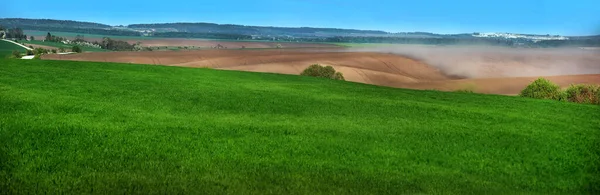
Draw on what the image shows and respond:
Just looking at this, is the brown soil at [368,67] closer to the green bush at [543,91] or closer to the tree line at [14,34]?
the green bush at [543,91]

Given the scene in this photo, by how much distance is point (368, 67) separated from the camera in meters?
102

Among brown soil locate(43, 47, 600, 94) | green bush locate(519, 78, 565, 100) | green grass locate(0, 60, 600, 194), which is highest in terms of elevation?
green grass locate(0, 60, 600, 194)

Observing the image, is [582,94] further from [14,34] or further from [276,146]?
[14,34]

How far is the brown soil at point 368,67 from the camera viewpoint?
251 feet

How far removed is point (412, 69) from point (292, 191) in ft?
341

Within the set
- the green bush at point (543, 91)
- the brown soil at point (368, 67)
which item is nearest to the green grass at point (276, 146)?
the green bush at point (543, 91)

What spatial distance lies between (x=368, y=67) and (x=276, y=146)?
88569 millimetres

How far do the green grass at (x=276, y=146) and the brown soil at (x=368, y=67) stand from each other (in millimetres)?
50377

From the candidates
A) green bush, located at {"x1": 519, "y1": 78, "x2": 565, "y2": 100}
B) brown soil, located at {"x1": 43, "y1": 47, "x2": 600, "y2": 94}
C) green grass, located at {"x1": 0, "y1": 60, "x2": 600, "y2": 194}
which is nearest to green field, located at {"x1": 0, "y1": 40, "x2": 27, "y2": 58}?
brown soil, located at {"x1": 43, "y1": 47, "x2": 600, "y2": 94}

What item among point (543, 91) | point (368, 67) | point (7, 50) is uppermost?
point (543, 91)

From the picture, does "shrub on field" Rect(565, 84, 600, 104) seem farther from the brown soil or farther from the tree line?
the tree line

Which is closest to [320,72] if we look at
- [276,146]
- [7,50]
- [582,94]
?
[582,94]

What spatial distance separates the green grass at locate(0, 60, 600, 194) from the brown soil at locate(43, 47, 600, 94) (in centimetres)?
5038

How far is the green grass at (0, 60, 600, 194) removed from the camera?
11.3 meters
